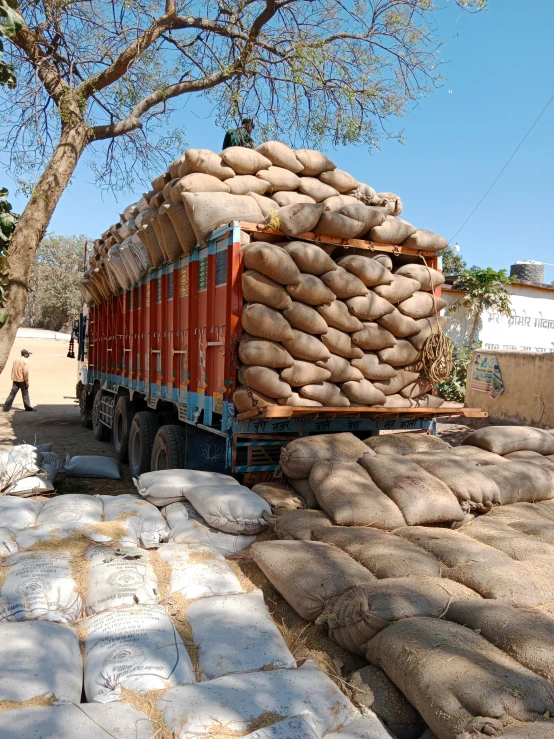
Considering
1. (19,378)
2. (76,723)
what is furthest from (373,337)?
(19,378)

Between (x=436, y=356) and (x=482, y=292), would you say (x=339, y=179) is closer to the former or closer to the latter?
(x=436, y=356)

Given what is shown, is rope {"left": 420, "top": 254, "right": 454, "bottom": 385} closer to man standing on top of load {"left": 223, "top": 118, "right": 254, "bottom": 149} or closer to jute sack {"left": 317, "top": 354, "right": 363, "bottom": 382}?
jute sack {"left": 317, "top": 354, "right": 363, "bottom": 382}

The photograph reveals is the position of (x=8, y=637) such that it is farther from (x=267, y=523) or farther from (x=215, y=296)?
(x=215, y=296)

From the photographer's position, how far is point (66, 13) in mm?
6824

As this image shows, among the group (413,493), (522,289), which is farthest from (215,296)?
(522,289)

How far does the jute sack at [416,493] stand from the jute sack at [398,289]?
4.95 ft

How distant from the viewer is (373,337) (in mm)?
4613

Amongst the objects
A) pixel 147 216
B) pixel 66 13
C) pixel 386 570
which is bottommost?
pixel 386 570

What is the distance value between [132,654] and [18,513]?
67.7 inches

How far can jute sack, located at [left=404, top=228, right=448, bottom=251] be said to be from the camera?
16.2 ft

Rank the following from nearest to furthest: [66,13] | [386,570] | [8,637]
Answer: [8,637] < [386,570] < [66,13]

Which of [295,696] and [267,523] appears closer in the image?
[295,696]

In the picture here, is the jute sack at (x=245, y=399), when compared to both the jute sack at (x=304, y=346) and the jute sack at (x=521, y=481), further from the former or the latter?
the jute sack at (x=521, y=481)

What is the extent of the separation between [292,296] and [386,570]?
2137mm
